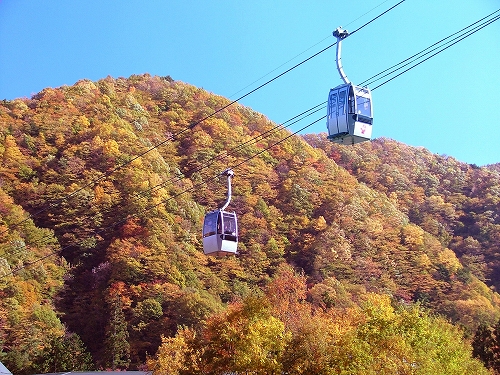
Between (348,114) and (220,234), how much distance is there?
640cm

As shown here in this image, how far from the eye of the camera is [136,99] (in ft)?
249

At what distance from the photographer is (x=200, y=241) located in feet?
175

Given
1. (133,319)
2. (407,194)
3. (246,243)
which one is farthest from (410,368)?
(407,194)

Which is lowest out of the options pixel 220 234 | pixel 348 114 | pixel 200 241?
pixel 220 234

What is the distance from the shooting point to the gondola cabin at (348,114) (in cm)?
1288

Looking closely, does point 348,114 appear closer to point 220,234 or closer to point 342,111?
point 342,111

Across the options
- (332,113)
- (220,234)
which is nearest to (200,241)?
(220,234)

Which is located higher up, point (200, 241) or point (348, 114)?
point (200, 241)

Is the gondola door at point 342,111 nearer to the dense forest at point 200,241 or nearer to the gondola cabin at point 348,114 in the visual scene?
the gondola cabin at point 348,114

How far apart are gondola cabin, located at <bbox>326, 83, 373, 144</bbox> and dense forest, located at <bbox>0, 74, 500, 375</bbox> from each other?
34.4 ft

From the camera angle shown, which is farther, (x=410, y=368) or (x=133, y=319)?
(x=133, y=319)

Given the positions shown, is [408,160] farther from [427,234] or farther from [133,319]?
[133,319]

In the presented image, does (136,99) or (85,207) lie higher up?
(136,99)

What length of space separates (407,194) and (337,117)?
58937mm
